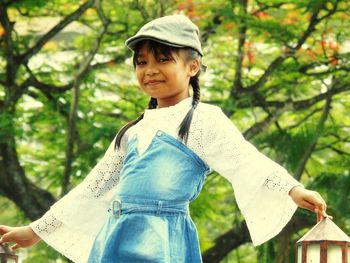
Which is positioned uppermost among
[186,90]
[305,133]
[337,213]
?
[186,90]

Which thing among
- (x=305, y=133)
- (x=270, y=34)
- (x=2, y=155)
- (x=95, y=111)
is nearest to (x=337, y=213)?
(x=305, y=133)

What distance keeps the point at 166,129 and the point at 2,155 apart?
224 inches

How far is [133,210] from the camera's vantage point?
3.12 metres

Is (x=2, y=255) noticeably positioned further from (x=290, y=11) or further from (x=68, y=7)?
(x=68, y=7)

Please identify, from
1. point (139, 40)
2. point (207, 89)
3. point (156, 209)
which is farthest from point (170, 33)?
point (207, 89)

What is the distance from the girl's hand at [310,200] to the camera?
283cm

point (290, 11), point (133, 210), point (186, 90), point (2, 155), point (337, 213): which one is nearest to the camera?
point (133, 210)

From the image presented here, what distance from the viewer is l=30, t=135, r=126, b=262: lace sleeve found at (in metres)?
3.51

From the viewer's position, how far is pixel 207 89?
870cm

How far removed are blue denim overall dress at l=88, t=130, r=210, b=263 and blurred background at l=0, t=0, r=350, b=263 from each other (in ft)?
14.5

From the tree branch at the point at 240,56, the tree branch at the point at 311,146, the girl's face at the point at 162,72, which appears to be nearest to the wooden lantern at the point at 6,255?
the girl's face at the point at 162,72

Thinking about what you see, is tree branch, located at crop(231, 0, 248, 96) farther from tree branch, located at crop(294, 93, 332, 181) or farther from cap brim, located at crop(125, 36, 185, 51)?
cap brim, located at crop(125, 36, 185, 51)

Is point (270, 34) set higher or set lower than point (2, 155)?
higher

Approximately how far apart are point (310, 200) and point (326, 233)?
110 millimetres
